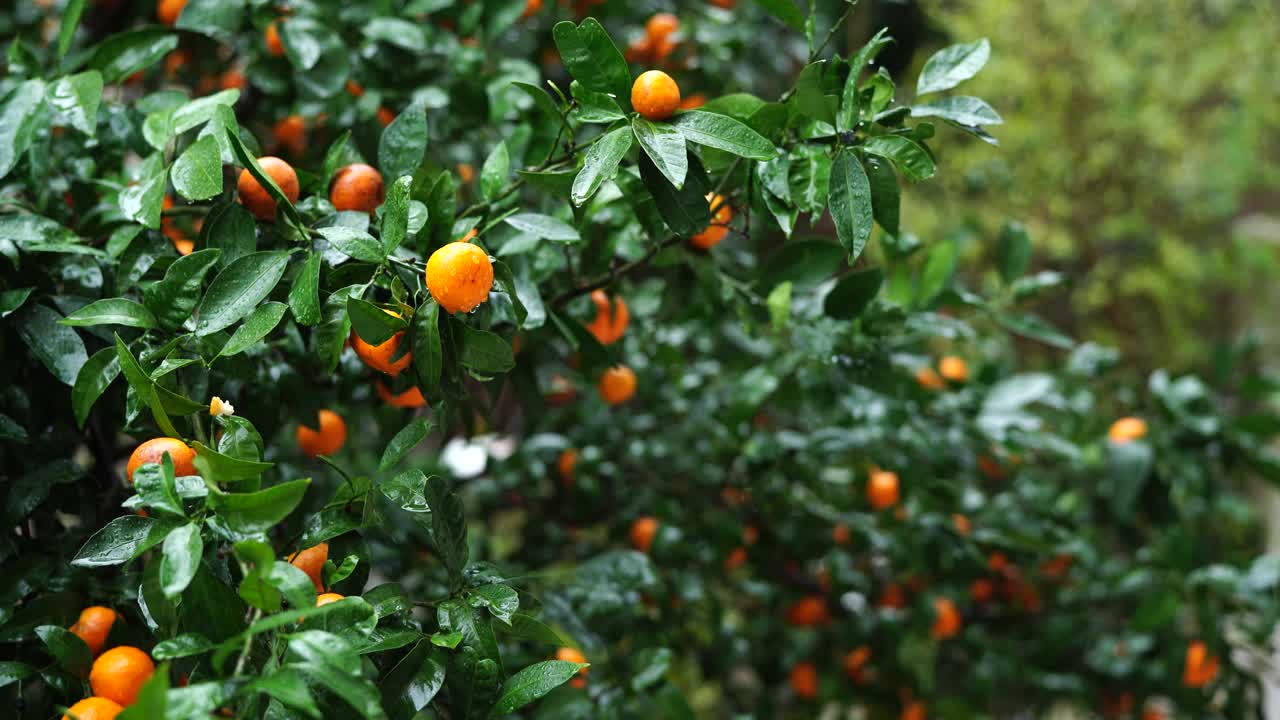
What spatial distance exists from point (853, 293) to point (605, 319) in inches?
7.4

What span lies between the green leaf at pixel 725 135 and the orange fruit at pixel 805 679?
823mm

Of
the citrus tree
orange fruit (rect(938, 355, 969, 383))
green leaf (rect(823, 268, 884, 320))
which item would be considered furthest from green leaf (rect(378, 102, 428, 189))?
orange fruit (rect(938, 355, 969, 383))

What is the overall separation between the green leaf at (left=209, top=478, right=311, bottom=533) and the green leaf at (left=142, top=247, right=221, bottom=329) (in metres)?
0.14

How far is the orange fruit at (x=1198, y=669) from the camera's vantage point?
1079mm

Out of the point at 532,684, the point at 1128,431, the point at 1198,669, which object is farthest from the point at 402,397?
the point at 1198,669

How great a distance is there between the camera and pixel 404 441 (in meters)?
0.50

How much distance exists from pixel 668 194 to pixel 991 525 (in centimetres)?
75

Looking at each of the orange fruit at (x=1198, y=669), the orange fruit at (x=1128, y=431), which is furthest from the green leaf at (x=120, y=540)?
the orange fruit at (x=1198, y=669)

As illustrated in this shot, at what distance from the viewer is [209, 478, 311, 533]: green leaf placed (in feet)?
1.37

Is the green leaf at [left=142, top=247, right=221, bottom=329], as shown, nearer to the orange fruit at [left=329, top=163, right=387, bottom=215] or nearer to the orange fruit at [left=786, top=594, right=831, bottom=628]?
the orange fruit at [left=329, top=163, right=387, bottom=215]

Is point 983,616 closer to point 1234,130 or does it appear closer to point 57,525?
point 57,525

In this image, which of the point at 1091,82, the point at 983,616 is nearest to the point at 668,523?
the point at 983,616

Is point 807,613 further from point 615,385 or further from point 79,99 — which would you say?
point 79,99

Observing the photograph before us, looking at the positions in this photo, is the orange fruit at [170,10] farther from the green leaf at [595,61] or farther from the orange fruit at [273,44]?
the green leaf at [595,61]
